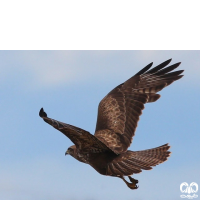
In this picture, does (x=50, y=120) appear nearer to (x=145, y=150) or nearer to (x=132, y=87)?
(x=145, y=150)

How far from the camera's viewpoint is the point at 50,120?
1002 centimetres

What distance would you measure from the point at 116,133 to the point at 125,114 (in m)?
0.73

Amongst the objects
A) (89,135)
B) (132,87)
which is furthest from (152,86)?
(89,135)

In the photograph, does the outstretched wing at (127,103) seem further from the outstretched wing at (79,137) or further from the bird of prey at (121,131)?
the outstretched wing at (79,137)

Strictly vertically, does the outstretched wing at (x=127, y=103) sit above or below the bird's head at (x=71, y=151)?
above

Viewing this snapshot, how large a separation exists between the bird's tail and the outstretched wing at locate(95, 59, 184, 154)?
1.39ft

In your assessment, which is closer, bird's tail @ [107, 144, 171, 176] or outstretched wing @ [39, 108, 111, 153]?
outstretched wing @ [39, 108, 111, 153]

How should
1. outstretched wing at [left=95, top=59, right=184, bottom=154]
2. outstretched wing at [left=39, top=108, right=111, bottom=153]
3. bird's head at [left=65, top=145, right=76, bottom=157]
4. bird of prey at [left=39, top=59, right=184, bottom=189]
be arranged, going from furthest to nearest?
1. outstretched wing at [left=95, top=59, right=184, bottom=154]
2. bird's head at [left=65, top=145, right=76, bottom=157]
3. bird of prey at [left=39, top=59, right=184, bottom=189]
4. outstretched wing at [left=39, top=108, right=111, bottom=153]

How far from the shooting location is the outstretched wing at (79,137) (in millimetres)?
10016

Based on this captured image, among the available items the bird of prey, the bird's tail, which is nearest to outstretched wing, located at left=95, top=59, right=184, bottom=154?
the bird of prey

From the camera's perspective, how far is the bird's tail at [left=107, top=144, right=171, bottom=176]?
11625mm

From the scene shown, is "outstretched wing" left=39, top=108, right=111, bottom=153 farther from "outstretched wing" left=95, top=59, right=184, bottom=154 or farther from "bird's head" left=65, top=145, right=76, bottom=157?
"outstretched wing" left=95, top=59, right=184, bottom=154

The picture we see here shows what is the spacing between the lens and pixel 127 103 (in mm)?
14070

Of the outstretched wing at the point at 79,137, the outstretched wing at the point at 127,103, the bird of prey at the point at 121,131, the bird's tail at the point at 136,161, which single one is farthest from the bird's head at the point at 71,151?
the bird's tail at the point at 136,161
